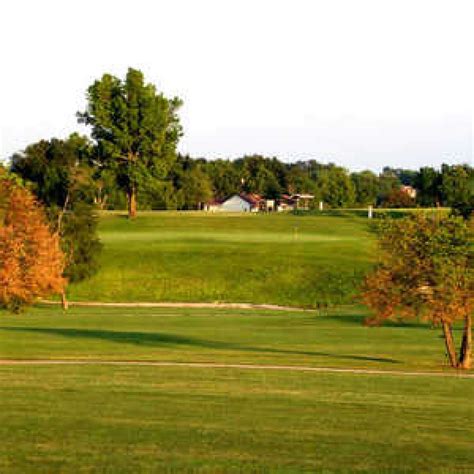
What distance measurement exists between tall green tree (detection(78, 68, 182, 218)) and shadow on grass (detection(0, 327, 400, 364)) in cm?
5485

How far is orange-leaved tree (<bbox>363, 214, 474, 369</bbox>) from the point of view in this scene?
1355 inches

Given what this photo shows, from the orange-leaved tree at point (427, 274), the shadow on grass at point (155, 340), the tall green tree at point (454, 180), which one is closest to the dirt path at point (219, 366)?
the orange-leaved tree at point (427, 274)

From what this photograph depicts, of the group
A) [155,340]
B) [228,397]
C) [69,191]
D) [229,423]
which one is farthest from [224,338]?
[69,191]

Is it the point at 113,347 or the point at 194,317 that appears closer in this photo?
the point at 113,347

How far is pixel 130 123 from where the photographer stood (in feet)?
340

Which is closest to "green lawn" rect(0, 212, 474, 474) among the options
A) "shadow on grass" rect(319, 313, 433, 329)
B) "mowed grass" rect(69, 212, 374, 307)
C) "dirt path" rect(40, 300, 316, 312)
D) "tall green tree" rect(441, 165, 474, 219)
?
"shadow on grass" rect(319, 313, 433, 329)

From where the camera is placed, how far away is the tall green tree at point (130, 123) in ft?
338

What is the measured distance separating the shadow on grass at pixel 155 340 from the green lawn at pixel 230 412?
0.70 ft

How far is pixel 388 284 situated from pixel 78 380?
42.8ft

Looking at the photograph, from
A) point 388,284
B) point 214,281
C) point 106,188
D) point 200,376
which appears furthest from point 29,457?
point 106,188

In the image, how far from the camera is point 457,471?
1489cm

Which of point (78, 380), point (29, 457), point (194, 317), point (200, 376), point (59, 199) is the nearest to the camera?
point (29, 457)

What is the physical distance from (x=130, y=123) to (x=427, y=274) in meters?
72.2

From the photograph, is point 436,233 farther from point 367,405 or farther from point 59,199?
point 59,199
